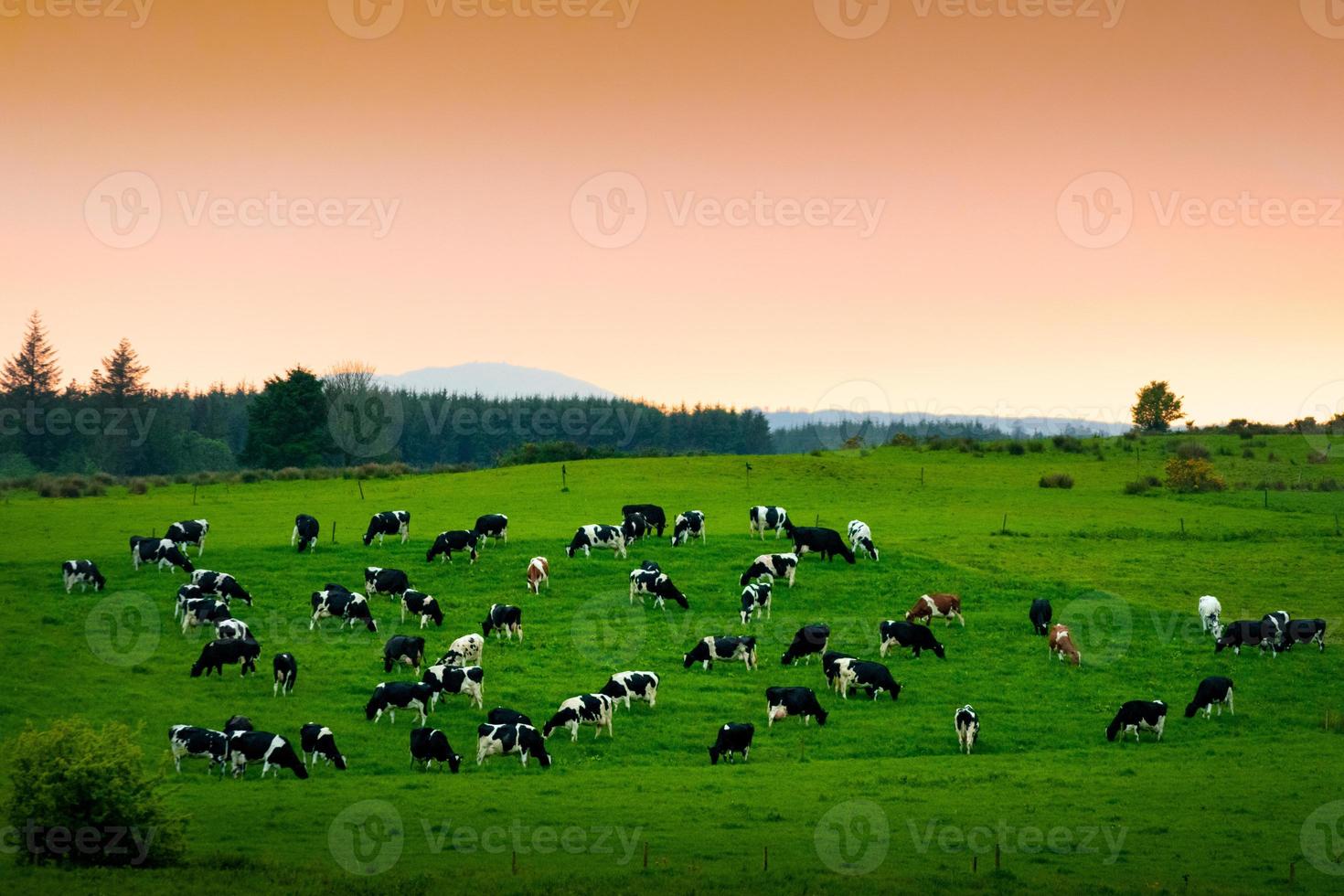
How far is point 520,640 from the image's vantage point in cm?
3509

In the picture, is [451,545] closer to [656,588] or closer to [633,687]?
[656,588]

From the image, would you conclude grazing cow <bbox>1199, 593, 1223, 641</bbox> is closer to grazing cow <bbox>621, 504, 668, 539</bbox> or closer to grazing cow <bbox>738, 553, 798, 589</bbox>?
grazing cow <bbox>738, 553, 798, 589</bbox>

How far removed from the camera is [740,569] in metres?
44.2

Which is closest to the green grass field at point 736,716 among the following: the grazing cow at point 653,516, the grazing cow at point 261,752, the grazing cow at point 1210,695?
the grazing cow at point 261,752

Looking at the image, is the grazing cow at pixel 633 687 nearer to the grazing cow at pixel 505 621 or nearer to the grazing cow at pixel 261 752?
the grazing cow at pixel 505 621

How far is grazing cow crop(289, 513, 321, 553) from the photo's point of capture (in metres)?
47.3

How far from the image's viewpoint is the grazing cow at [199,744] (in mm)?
24297

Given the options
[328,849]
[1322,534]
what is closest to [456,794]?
[328,849]

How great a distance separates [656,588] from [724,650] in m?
6.71

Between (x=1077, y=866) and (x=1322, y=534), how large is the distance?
45.8 meters

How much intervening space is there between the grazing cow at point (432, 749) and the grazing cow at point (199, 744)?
4.00 metres

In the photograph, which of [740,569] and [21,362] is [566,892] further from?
[21,362]

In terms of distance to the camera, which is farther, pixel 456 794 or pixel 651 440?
pixel 651 440

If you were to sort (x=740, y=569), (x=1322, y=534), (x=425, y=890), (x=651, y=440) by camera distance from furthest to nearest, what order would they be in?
(x=651, y=440) < (x=1322, y=534) < (x=740, y=569) < (x=425, y=890)
